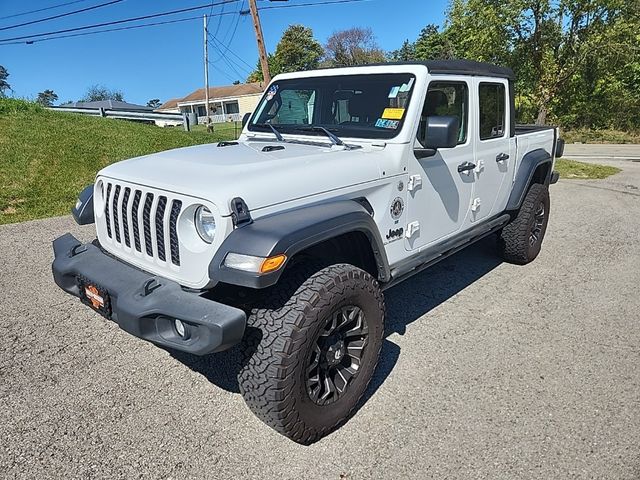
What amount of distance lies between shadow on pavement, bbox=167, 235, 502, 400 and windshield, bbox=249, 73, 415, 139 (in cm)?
153

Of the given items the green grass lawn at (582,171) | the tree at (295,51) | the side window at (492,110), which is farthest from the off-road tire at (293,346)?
the tree at (295,51)

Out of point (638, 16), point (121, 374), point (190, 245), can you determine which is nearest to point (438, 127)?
point (190, 245)

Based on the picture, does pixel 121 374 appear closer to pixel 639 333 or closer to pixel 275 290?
pixel 275 290

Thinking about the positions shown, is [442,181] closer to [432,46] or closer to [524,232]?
[524,232]

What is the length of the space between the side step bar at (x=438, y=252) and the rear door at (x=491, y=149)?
0.35ft

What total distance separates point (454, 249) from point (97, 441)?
2.81 m

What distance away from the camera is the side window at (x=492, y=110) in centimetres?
412

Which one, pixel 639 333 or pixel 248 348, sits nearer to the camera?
pixel 248 348

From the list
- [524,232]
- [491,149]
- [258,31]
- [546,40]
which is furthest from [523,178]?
[546,40]

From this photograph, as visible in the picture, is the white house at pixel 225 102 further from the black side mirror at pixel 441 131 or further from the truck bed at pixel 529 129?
the black side mirror at pixel 441 131

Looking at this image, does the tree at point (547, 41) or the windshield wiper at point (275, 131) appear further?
the tree at point (547, 41)

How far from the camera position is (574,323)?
386 cm

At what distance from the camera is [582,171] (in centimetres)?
1230

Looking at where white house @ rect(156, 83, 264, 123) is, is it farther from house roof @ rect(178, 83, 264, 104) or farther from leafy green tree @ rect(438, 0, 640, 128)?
leafy green tree @ rect(438, 0, 640, 128)
